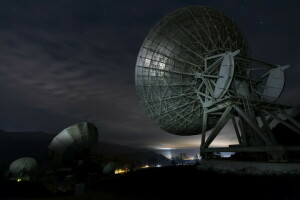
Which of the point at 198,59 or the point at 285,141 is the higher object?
the point at 198,59

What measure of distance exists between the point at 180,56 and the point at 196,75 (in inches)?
119

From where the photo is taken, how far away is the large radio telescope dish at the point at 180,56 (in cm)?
2375

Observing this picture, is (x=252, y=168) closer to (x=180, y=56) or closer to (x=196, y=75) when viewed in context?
(x=196, y=75)

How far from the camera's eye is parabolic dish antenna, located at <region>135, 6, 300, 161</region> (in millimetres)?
22078

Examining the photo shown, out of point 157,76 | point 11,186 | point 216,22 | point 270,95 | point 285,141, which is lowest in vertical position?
point 11,186

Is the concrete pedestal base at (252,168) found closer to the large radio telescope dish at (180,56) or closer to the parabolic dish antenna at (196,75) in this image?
the parabolic dish antenna at (196,75)

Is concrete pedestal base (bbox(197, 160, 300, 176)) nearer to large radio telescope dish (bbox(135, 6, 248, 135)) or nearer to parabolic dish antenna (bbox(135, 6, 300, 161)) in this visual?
parabolic dish antenna (bbox(135, 6, 300, 161))

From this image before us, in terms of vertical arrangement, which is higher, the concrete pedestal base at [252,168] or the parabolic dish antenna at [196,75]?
the parabolic dish antenna at [196,75]

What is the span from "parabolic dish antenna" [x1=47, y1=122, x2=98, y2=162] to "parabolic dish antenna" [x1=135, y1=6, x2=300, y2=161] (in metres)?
8.53

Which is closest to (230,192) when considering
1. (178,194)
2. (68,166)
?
(178,194)

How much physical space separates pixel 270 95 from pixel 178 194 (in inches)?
708

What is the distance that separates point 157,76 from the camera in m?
24.7

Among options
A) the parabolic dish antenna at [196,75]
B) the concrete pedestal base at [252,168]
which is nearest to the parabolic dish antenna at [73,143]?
the parabolic dish antenna at [196,75]

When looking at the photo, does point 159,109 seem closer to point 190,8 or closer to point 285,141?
point 190,8
